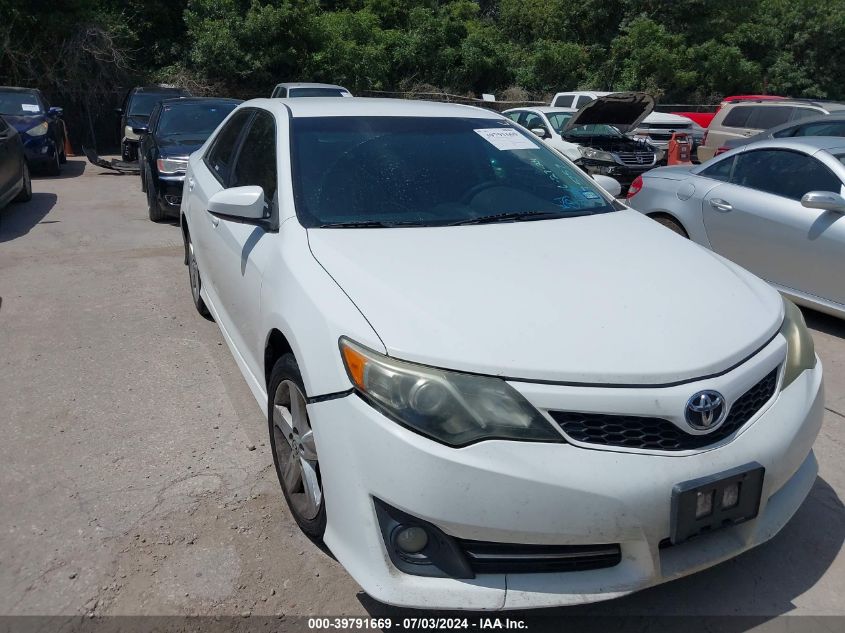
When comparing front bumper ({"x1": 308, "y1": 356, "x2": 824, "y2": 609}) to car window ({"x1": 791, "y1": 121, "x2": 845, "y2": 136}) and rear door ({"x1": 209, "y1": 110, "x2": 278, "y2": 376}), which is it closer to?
rear door ({"x1": 209, "y1": 110, "x2": 278, "y2": 376})

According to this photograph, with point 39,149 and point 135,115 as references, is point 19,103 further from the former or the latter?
point 135,115

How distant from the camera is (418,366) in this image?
2.27 metres

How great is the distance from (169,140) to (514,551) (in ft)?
27.6

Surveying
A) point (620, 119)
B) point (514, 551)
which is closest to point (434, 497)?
point (514, 551)

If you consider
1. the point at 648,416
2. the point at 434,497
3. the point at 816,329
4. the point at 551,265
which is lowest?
the point at 816,329

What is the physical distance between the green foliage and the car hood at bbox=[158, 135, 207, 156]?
12.0 metres

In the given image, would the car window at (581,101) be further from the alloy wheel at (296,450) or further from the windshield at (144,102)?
the alloy wheel at (296,450)

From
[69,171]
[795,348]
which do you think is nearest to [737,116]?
[69,171]

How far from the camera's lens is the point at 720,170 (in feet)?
20.8

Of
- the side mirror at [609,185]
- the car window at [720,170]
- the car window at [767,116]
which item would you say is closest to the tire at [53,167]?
the car window at [720,170]

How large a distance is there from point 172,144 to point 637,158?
7.98 metres

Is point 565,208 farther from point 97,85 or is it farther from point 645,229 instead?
point 97,85

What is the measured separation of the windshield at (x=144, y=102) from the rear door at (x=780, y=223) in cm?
1203

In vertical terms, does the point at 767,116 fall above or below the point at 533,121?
above
